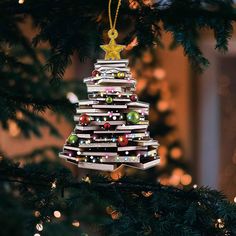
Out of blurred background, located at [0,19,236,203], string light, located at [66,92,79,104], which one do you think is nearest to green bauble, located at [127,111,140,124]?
string light, located at [66,92,79,104]

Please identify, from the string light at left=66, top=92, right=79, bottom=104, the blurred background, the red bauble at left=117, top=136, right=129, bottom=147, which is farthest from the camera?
the blurred background

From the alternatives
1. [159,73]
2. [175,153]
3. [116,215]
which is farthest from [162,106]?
[116,215]

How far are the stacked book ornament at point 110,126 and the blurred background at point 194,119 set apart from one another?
3482 millimetres

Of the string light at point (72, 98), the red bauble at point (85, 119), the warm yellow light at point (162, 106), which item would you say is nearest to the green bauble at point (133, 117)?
the red bauble at point (85, 119)

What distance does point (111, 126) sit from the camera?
1.92m

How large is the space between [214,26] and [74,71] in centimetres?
397

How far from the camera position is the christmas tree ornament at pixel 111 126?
74.9 inches

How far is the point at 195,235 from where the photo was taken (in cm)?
179

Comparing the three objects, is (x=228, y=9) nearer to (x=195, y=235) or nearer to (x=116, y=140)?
(x=116, y=140)

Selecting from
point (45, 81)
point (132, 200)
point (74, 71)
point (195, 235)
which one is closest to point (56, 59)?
point (132, 200)

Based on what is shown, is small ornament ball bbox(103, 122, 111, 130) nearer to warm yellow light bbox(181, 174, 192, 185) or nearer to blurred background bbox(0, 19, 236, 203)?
blurred background bbox(0, 19, 236, 203)

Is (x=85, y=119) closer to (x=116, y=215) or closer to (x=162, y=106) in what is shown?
(x=116, y=215)

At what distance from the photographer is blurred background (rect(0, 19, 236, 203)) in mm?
5523

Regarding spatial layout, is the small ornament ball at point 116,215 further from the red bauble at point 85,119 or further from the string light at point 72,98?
the string light at point 72,98
